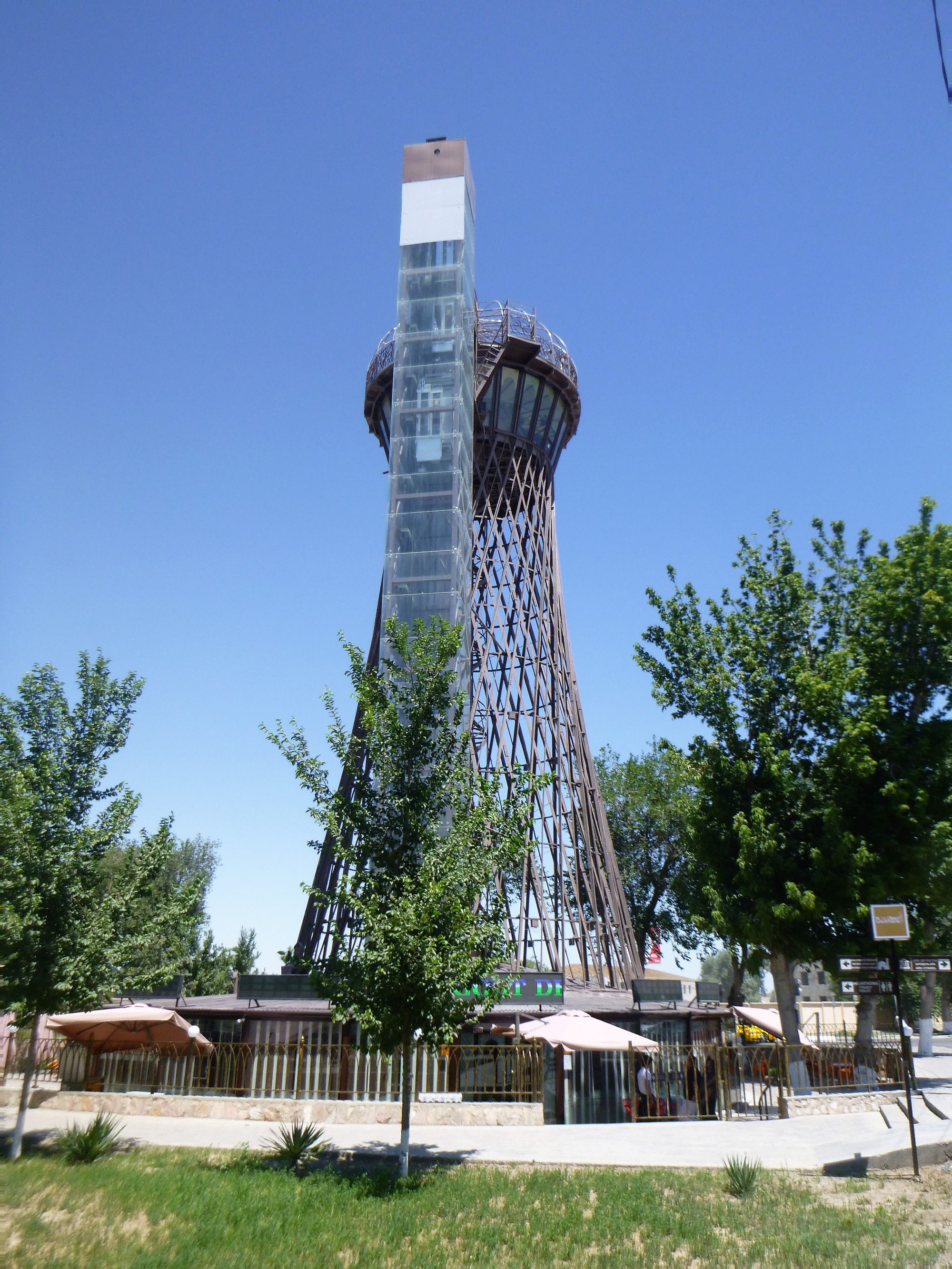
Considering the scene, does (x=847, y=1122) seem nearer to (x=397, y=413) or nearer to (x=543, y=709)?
(x=543, y=709)

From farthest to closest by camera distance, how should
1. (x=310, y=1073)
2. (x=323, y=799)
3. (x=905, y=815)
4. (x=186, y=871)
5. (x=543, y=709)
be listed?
(x=186, y=871) < (x=543, y=709) < (x=905, y=815) < (x=310, y=1073) < (x=323, y=799)

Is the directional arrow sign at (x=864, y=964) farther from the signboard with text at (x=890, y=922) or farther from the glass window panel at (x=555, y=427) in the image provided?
the glass window panel at (x=555, y=427)

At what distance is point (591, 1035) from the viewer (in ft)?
59.3

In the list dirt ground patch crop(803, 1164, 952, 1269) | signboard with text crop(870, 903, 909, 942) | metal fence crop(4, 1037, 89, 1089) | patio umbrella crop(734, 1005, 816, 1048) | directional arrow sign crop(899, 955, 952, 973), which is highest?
signboard with text crop(870, 903, 909, 942)

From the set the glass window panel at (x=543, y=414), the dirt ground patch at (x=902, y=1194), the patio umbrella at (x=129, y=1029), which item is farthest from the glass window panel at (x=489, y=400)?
the dirt ground patch at (x=902, y=1194)

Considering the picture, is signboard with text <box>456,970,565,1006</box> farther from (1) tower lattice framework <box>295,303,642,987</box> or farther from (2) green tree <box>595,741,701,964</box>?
(2) green tree <box>595,741,701,964</box>

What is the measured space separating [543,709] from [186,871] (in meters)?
28.8

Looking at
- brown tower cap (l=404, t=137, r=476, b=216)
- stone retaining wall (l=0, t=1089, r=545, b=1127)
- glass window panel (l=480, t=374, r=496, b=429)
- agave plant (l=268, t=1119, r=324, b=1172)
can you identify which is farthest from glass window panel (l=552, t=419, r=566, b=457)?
agave plant (l=268, t=1119, r=324, b=1172)

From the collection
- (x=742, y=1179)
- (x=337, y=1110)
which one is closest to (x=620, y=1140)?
(x=742, y=1179)

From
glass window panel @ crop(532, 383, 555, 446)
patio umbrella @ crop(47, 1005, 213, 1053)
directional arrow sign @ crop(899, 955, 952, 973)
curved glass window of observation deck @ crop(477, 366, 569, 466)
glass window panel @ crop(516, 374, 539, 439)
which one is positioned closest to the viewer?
directional arrow sign @ crop(899, 955, 952, 973)

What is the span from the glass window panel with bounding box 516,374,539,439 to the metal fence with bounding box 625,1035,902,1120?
2585 cm

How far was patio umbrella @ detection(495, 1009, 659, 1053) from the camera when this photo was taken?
58.1 ft

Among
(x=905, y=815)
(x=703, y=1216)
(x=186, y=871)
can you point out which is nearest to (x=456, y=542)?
(x=905, y=815)

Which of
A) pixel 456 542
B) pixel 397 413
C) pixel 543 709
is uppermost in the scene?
pixel 397 413
